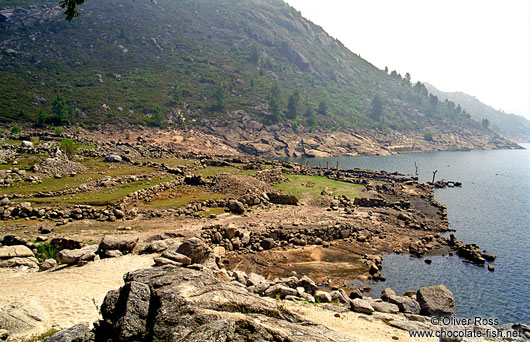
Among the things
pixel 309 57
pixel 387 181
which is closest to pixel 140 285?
pixel 387 181

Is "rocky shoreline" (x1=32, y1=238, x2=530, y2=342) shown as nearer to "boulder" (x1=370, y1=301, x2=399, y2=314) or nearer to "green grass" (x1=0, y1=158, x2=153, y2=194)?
"boulder" (x1=370, y1=301, x2=399, y2=314)

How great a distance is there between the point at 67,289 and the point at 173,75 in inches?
4766

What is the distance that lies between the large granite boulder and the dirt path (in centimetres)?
370

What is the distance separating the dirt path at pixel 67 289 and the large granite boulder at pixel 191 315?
370 centimetres

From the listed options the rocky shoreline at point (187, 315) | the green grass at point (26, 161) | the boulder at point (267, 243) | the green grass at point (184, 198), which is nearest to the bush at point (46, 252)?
the green grass at point (184, 198)

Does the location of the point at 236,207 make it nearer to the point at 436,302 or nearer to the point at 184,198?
the point at 184,198

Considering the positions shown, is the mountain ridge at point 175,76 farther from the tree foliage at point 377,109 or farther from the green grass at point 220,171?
the green grass at point 220,171

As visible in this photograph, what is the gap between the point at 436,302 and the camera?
16.8 m

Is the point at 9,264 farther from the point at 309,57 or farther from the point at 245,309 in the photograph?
the point at 309,57

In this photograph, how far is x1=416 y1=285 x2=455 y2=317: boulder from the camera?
16.4 meters

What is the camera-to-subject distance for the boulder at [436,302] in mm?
16359

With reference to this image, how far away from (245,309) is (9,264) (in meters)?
15.2

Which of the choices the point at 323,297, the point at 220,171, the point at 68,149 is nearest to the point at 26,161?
the point at 68,149

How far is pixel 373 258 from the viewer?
988 inches
